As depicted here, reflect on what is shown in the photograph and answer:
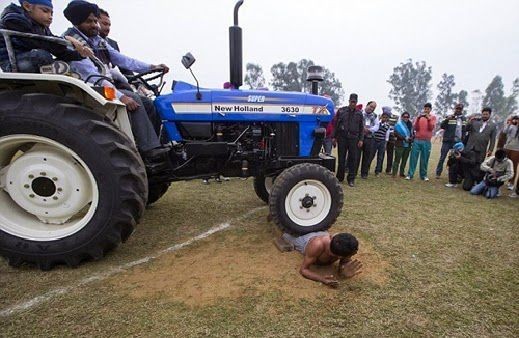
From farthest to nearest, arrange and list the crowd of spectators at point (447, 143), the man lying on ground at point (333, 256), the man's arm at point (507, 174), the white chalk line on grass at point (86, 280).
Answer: the crowd of spectators at point (447, 143), the man's arm at point (507, 174), the man lying on ground at point (333, 256), the white chalk line on grass at point (86, 280)

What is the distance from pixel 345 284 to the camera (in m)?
2.51

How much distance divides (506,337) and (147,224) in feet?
11.7

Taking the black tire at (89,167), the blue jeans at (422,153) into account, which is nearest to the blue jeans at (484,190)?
the blue jeans at (422,153)

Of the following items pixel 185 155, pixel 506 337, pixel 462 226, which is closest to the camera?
pixel 506 337

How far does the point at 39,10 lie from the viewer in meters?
2.59

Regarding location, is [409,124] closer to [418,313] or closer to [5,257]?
[418,313]

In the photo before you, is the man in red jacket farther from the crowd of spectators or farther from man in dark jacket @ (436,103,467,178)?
man in dark jacket @ (436,103,467,178)

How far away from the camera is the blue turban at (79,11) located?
9.65ft

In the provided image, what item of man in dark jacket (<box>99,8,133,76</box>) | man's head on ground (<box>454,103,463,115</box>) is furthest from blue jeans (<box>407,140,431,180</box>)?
man in dark jacket (<box>99,8,133,76</box>)

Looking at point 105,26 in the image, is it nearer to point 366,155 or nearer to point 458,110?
point 366,155

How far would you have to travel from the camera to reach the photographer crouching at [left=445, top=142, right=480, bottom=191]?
259 inches

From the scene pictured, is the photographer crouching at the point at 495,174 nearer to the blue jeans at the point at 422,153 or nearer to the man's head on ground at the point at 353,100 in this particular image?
the blue jeans at the point at 422,153

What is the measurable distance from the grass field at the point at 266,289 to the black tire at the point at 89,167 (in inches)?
7.6

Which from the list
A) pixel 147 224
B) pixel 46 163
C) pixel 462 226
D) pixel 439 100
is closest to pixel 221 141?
pixel 147 224
